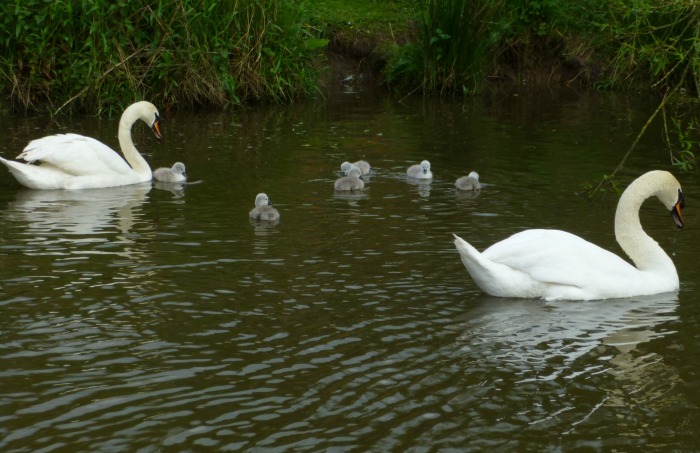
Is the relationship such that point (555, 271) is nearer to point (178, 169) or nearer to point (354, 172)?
point (354, 172)

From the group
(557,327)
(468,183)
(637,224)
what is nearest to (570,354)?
(557,327)

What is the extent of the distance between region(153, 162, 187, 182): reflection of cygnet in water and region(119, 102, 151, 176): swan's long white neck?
35 cm

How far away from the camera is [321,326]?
781 centimetres

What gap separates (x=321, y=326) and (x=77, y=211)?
4.85 metres

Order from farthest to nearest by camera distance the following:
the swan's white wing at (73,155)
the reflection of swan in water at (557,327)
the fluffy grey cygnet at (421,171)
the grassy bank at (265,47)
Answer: the grassy bank at (265,47) → the fluffy grey cygnet at (421,171) → the swan's white wing at (73,155) → the reflection of swan in water at (557,327)

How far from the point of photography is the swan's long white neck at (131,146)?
13.8 meters

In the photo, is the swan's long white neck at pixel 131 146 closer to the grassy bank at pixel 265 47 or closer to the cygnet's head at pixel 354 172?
the cygnet's head at pixel 354 172

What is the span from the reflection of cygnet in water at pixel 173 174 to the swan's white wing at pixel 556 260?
18.4ft

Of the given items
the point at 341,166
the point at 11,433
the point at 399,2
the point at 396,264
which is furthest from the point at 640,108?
the point at 11,433

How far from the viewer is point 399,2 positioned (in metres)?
24.2

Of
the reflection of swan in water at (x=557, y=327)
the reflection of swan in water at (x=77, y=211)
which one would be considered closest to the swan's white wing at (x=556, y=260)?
the reflection of swan in water at (x=557, y=327)

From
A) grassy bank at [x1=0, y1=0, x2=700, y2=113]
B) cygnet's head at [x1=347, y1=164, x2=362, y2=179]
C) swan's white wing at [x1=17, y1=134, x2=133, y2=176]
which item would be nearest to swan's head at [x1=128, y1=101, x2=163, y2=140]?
swan's white wing at [x1=17, y1=134, x2=133, y2=176]

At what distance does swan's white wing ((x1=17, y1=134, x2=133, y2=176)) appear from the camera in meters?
13.0

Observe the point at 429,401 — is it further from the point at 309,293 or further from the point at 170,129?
the point at 170,129
